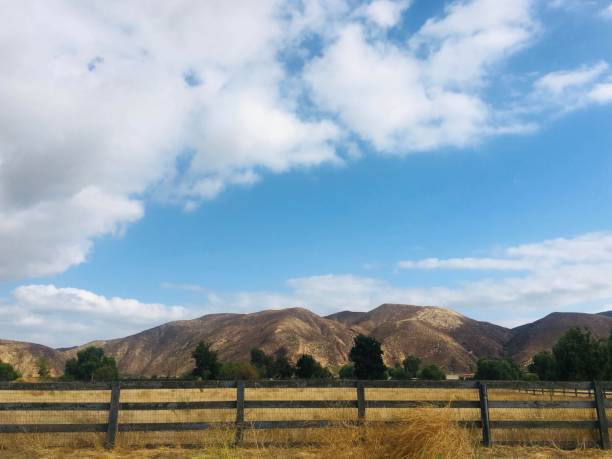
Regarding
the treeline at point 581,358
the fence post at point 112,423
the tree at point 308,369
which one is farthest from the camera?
the tree at point 308,369

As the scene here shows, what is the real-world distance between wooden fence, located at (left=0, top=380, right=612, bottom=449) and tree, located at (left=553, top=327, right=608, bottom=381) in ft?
154

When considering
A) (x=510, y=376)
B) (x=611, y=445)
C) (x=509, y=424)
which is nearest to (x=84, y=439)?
(x=509, y=424)

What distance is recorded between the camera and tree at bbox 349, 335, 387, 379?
309 ft

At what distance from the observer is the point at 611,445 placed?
11.6 meters

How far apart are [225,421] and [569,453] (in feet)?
25.3

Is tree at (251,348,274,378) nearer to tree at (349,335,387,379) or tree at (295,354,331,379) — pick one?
tree at (295,354,331,379)

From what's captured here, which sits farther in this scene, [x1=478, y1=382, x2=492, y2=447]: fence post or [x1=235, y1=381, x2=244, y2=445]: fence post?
[x1=478, y1=382, x2=492, y2=447]: fence post

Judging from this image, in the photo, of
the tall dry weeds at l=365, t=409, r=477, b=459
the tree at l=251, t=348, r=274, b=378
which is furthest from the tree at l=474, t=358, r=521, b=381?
the tall dry weeds at l=365, t=409, r=477, b=459

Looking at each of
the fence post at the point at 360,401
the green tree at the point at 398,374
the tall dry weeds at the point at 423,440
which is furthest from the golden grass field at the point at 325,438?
the green tree at the point at 398,374

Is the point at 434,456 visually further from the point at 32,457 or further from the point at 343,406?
the point at 32,457

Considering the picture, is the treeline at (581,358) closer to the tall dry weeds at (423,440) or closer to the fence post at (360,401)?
the fence post at (360,401)

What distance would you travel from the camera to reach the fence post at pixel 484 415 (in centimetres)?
1129

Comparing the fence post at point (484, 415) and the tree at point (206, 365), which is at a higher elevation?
the fence post at point (484, 415)

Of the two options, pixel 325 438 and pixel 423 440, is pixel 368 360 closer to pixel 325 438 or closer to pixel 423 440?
pixel 325 438
